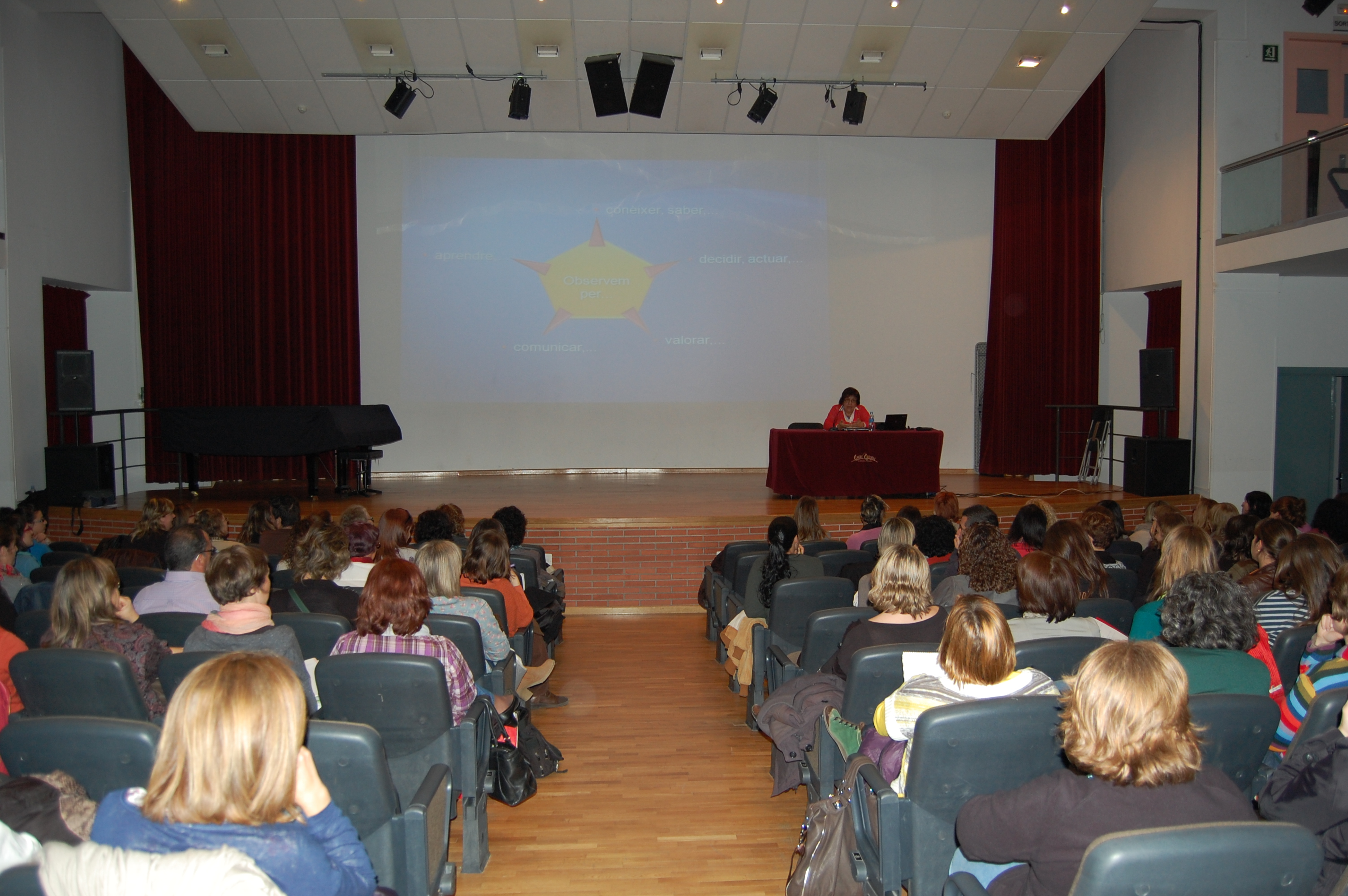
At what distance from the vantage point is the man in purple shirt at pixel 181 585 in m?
3.52

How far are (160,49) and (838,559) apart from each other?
805cm

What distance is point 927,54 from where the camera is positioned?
8.80m

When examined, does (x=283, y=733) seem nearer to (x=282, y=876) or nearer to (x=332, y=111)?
(x=282, y=876)

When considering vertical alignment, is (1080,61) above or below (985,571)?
above

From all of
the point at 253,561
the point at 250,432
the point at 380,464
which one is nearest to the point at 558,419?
the point at 380,464

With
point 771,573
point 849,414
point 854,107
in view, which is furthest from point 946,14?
point 771,573

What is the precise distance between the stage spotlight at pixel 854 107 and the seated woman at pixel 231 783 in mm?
8469

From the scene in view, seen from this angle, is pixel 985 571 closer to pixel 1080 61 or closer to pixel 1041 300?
pixel 1080 61

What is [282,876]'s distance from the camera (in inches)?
56.7

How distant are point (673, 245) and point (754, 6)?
2.62 m

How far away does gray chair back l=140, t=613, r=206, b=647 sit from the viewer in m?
3.16

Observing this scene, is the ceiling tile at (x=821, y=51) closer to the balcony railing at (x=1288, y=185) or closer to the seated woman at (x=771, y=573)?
the balcony railing at (x=1288, y=185)

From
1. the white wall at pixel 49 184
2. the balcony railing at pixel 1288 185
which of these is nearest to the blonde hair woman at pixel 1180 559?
the balcony railing at pixel 1288 185

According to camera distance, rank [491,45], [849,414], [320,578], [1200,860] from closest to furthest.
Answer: [1200,860]
[320,578]
[849,414]
[491,45]
